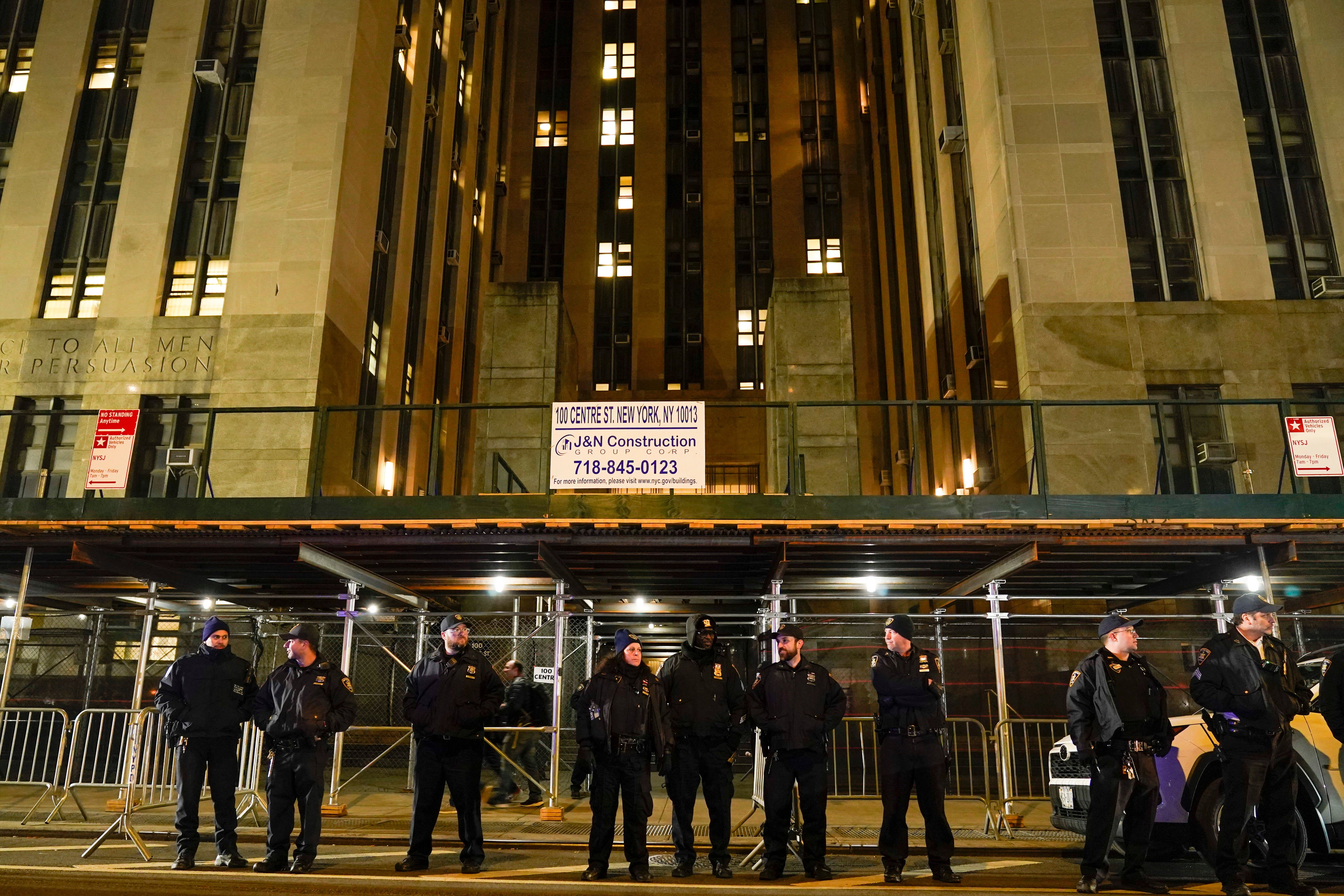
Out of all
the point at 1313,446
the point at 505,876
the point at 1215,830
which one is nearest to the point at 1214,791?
the point at 1215,830

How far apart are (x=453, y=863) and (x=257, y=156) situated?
705 inches

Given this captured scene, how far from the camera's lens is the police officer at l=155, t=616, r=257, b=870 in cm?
827

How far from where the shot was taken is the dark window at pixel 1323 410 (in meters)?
18.1

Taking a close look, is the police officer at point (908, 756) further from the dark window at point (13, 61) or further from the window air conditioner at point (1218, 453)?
the dark window at point (13, 61)

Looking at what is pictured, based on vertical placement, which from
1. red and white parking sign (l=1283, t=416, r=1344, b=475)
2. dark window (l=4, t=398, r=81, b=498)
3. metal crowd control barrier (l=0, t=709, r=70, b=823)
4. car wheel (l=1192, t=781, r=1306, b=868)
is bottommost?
car wheel (l=1192, t=781, r=1306, b=868)

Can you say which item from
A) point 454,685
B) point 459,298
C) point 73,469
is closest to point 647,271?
point 459,298

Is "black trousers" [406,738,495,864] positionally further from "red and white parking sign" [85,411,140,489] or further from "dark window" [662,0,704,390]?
"dark window" [662,0,704,390]

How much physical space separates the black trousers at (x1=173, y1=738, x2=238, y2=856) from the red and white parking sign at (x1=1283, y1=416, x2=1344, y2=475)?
11.6 m

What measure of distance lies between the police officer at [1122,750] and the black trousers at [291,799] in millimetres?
6111

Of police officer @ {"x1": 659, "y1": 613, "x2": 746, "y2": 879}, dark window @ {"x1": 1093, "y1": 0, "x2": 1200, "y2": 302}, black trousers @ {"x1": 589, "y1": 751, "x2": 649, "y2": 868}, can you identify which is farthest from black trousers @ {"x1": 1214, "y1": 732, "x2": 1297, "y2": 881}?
dark window @ {"x1": 1093, "y1": 0, "x2": 1200, "y2": 302}

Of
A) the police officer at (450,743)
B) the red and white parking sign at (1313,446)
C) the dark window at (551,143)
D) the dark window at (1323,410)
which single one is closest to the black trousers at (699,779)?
the police officer at (450,743)

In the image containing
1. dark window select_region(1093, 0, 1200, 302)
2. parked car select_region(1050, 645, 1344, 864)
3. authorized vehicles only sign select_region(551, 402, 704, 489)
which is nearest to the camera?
parked car select_region(1050, 645, 1344, 864)

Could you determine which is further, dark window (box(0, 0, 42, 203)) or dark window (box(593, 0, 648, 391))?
dark window (box(593, 0, 648, 391))

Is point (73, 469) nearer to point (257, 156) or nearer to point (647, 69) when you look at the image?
point (257, 156)
